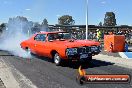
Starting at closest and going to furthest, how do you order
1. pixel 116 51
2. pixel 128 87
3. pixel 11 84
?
pixel 128 87, pixel 11 84, pixel 116 51

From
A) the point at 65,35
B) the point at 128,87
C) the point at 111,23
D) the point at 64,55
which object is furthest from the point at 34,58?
the point at 111,23

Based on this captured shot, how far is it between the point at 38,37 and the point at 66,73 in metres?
5.12

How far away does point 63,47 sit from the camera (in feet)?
46.7

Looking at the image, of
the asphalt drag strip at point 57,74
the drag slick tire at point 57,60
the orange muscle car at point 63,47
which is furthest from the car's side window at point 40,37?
the asphalt drag strip at point 57,74

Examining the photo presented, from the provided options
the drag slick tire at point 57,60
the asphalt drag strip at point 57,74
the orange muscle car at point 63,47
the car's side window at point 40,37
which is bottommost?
the asphalt drag strip at point 57,74

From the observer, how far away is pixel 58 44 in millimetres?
14781

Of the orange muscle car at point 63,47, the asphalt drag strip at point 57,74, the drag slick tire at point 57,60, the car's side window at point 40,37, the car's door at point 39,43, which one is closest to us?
the asphalt drag strip at point 57,74

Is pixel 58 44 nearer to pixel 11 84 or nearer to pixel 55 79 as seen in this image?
pixel 55 79

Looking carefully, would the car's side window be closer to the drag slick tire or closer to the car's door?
the car's door

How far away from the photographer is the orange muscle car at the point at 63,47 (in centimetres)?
1414

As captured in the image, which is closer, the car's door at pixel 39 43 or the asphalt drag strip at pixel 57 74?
the asphalt drag strip at pixel 57 74

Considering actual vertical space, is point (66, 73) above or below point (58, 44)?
below

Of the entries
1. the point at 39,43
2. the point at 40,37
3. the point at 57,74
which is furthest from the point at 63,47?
the point at 40,37

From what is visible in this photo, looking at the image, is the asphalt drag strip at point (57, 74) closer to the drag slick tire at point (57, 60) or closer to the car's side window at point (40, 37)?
the drag slick tire at point (57, 60)
